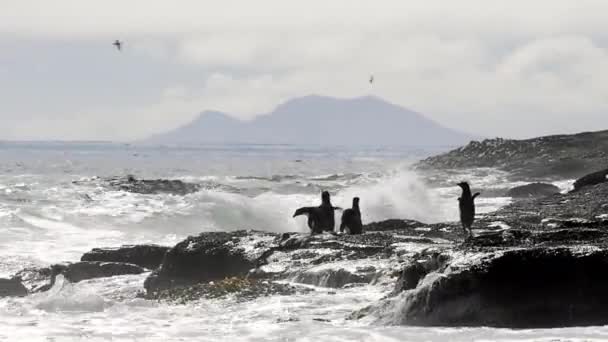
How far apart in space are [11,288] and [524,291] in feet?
41.7

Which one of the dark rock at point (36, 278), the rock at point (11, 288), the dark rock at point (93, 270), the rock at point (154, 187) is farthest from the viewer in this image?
the rock at point (154, 187)

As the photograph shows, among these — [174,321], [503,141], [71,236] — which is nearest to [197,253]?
[174,321]

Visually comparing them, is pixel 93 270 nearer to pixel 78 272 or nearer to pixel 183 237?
pixel 78 272

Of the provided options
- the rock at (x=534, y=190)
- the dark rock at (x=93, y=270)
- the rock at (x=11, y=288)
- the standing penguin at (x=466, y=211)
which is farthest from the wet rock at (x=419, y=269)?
the rock at (x=534, y=190)

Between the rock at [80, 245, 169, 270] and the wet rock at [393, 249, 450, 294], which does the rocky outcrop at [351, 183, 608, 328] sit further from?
the rock at [80, 245, 169, 270]

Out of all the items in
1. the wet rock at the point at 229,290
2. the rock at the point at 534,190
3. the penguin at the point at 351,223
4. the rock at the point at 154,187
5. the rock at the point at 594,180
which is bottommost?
the wet rock at the point at 229,290

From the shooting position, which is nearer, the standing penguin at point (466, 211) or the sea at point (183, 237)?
the sea at point (183, 237)

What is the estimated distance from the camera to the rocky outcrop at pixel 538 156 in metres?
65.7

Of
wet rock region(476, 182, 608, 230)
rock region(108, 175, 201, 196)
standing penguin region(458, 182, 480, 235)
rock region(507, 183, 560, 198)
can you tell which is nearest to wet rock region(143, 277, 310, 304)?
wet rock region(476, 182, 608, 230)

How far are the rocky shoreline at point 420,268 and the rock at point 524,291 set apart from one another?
0.04 feet

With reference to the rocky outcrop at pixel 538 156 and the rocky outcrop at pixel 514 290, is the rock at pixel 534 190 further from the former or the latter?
the rocky outcrop at pixel 514 290

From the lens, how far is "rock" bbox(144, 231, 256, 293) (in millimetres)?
19906

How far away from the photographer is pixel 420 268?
547 inches

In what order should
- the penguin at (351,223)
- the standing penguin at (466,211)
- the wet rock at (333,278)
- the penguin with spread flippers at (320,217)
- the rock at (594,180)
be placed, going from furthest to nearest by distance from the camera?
the rock at (594,180) < the penguin with spread flippers at (320,217) < the penguin at (351,223) < the standing penguin at (466,211) < the wet rock at (333,278)
